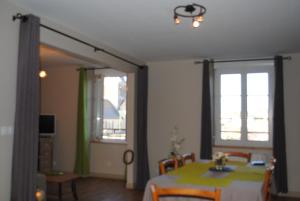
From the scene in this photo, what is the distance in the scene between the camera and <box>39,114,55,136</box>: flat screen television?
748 cm

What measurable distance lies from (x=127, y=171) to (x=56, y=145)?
7.41 ft

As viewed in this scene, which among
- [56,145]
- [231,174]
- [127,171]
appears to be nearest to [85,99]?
[56,145]

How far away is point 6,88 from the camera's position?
11.1 ft

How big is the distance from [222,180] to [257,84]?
3.72 meters

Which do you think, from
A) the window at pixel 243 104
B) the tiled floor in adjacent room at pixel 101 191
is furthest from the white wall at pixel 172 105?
the tiled floor in adjacent room at pixel 101 191

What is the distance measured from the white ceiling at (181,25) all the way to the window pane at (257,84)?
1.61 feet

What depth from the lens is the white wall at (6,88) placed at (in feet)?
11.0

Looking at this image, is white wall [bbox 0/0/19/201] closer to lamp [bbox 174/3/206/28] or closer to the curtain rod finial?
the curtain rod finial

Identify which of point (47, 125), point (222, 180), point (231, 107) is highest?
point (231, 107)

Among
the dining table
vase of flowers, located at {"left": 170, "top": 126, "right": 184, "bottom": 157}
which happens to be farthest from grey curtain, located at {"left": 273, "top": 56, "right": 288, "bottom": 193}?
the dining table

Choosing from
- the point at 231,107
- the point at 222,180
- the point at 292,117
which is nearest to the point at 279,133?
the point at 292,117

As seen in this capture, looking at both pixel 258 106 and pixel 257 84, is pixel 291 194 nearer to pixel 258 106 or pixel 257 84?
pixel 258 106

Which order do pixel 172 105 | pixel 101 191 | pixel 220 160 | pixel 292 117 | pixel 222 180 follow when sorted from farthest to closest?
1. pixel 172 105
2. pixel 101 191
3. pixel 292 117
4. pixel 220 160
5. pixel 222 180

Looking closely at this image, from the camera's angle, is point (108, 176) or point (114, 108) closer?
point (108, 176)
